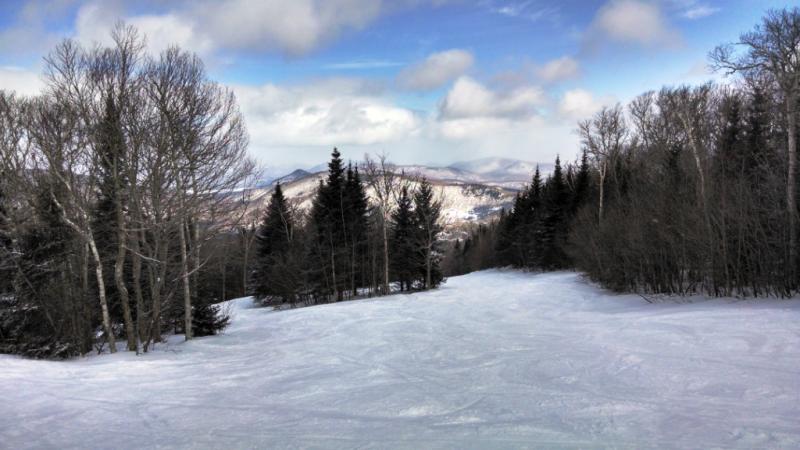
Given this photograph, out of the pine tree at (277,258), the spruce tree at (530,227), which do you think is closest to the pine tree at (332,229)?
the pine tree at (277,258)

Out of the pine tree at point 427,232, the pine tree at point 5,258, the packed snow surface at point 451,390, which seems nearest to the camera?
the packed snow surface at point 451,390

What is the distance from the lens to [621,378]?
22.3 ft

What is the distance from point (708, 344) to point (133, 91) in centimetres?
1515

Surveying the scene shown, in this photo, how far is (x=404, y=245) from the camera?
32.3 m

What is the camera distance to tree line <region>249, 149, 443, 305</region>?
3109 cm

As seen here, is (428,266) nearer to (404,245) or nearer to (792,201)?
(404,245)

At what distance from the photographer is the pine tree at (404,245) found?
106 ft

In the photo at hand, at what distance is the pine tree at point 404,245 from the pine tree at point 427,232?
462 millimetres

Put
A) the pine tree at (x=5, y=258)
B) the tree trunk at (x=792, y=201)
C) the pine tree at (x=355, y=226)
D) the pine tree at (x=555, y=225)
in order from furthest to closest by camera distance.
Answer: the pine tree at (x=555, y=225) < the pine tree at (x=355, y=226) < the pine tree at (x=5, y=258) < the tree trunk at (x=792, y=201)

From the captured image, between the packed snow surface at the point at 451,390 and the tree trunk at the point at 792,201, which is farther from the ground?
the tree trunk at the point at 792,201

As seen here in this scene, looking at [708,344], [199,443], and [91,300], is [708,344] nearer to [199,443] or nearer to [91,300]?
[199,443]

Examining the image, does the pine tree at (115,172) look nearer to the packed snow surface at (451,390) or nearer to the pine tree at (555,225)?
the packed snow surface at (451,390)

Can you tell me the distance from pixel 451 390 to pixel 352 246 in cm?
2618

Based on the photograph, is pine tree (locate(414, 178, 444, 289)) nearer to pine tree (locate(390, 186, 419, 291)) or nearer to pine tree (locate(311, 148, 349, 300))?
pine tree (locate(390, 186, 419, 291))
